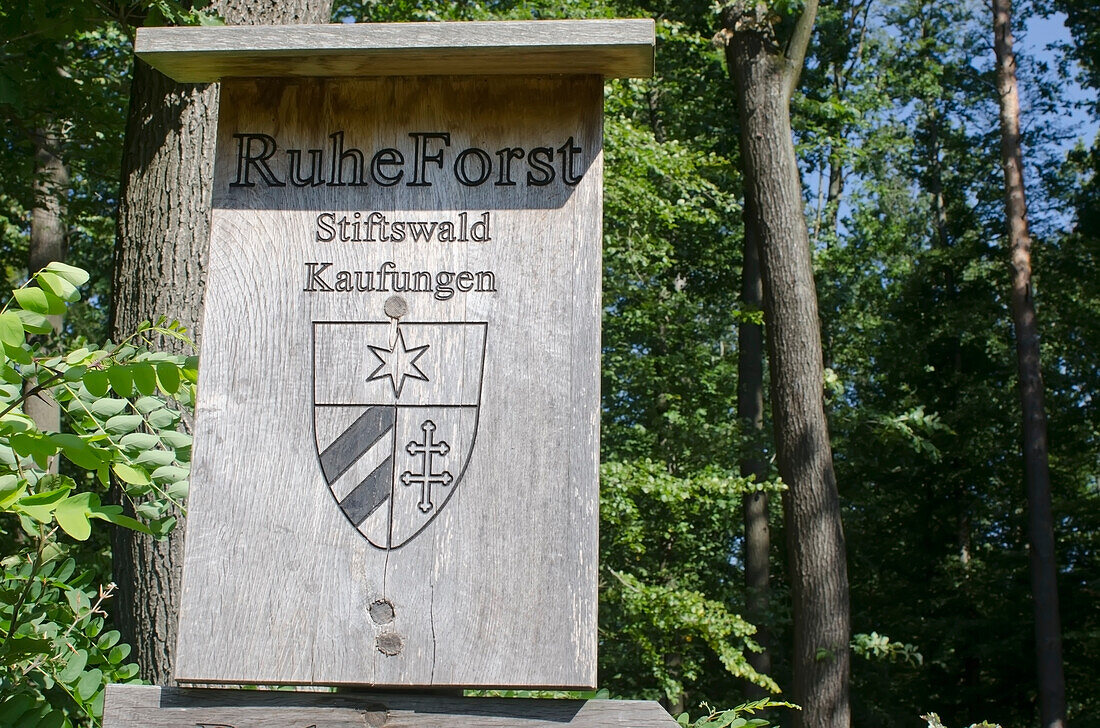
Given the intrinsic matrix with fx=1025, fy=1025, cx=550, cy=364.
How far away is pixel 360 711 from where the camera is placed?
6.04 feet

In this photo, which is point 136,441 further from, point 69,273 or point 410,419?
point 410,419

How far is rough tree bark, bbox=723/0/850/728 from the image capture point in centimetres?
813

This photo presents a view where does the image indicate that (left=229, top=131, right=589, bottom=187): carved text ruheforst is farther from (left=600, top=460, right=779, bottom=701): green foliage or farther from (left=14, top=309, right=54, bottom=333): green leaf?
(left=600, top=460, right=779, bottom=701): green foliage

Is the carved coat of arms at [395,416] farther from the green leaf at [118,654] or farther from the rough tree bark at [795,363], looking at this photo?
the rough tree bark at [795,363]

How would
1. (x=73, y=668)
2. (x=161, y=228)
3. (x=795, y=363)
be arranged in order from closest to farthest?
(x=73, y=668), (x=161, y=228), (x=795, y=363)

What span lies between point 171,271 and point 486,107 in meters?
1.89

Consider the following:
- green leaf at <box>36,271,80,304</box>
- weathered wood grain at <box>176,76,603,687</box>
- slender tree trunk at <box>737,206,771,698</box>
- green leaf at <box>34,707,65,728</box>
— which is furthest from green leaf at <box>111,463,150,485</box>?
slender tree trunk at <box>737,206,771,698</box>

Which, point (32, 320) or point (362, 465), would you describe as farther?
point (32, 320)

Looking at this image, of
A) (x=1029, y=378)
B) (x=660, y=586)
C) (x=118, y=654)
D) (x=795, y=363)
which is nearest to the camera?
(x=118, y=654)

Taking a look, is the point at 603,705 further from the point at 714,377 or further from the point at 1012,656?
the point at 1012,656

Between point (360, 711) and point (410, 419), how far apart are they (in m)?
0.53

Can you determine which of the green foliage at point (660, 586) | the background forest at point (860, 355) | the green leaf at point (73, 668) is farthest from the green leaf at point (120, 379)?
the green foliage at point (660, 586)

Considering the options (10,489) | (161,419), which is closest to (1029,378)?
(161,419)

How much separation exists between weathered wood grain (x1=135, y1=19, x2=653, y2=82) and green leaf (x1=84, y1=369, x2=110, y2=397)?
0.62 metres
